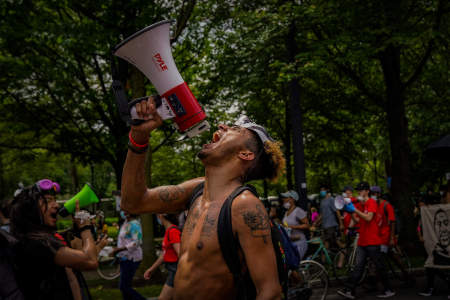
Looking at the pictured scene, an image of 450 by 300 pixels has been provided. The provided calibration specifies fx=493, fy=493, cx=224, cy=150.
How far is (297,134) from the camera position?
1100 cm

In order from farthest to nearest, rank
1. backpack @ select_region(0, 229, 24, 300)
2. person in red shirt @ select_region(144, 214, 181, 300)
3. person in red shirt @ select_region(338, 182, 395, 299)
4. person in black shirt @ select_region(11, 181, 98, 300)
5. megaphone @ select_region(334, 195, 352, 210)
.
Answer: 1. person in red shirt @ select_region(338, 182, 395, 299)
2. megaphone @ select_region(334, 195, 352, 210)
3. person in red shirt @ select_region(144, 214, 181, 300)
4. person in black shirt @ select_region(11, 181, 98, 300)
5. backpack @ select_region(0, 229, 24, 300)

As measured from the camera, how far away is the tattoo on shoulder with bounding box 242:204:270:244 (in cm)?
231

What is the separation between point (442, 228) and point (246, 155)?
6.93 m

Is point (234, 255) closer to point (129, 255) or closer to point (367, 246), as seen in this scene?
point (129, 255)

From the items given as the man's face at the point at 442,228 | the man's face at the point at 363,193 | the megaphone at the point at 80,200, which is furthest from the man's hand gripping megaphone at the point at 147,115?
the man's face at the point at 442,228

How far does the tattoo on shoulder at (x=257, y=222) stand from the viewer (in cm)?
231

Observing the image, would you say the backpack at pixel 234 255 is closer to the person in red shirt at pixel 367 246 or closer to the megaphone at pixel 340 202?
the megaphone at pixel 340 202

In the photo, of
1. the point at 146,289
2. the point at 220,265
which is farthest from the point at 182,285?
the point at 146,289

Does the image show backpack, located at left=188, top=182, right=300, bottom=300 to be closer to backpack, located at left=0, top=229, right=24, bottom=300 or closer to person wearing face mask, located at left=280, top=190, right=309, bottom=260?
backpack, located at left=0, top=229, right=24, bottom=300

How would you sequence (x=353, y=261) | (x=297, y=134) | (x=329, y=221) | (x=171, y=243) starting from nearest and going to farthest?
(x=171, y=243), (x=353, y=261), (x=297, y=134), (x=329, y=221)

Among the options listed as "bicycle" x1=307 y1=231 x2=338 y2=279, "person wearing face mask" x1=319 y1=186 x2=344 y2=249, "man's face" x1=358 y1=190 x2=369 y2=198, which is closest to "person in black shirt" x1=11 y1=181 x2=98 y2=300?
"man's face" x1=358 y1=190 x2=369 y2=198

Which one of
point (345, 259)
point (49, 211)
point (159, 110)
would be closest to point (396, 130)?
point (345, 259)

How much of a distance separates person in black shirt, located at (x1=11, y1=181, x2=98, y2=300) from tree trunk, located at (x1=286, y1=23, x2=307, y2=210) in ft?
24.1

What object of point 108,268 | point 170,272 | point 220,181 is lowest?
point 108,268
